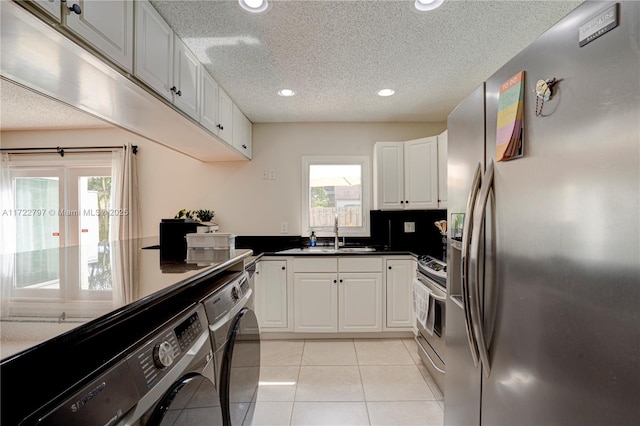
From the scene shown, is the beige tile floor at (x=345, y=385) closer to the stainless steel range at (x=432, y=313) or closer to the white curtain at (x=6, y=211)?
the stainless steel range at (x=432, y=313)

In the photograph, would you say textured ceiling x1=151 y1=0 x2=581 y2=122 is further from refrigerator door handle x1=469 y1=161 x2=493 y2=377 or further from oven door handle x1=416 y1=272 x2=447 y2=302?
oven door handle x1=416 y1=272 x2=447 y2=302

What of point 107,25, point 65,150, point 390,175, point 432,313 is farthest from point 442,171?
point 65,150

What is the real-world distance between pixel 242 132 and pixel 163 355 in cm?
276

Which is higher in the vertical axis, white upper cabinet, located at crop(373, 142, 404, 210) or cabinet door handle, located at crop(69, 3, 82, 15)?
cabinet door handle, located at crop(69, 3, 82, 15)

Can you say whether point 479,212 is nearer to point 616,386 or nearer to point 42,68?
point 616,386

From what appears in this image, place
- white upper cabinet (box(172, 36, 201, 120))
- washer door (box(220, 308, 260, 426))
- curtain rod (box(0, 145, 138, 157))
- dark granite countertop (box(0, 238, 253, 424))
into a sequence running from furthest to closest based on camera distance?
1. curtain rod (box(0, 145, 138, 157))
2. white upper cabinet (box(172, 36, 201, 120))
3. washer door (box(220, 308, 260, 426))
4. dark granite countertop (box(0, 238, 253, 424))

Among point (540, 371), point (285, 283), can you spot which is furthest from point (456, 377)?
point (285, 283)

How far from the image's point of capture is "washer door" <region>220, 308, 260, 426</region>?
1.17 metres

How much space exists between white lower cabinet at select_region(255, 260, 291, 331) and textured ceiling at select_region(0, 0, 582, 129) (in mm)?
1689

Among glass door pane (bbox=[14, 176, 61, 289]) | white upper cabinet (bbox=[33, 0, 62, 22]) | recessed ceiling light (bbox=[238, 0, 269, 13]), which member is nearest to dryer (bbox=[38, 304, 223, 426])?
white upper cabinet (bbox=[33, 0, 62, 22])

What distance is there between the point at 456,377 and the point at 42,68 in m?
2.33

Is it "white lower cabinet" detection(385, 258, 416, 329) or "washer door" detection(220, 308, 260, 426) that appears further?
"white lower cabinet" detection(385, 258, 416, 329)

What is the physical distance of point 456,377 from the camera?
4.28ft

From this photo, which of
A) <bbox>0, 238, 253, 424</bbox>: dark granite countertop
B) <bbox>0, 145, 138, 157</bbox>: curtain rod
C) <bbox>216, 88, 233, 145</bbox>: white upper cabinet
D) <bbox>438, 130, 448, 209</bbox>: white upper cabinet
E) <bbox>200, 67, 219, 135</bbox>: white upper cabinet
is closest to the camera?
<bbox>0, 238, 253, 424</bbox>: dark granite countertop
